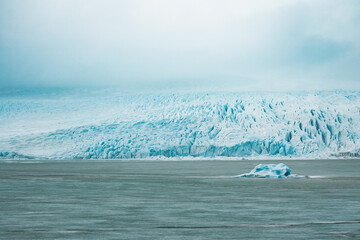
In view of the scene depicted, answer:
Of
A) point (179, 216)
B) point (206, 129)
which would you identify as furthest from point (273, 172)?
point (206, 129)

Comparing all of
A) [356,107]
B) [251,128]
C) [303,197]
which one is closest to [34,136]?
[251,128]

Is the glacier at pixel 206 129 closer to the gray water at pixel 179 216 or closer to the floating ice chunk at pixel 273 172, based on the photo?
the floating ice chunk at pixel 273 172

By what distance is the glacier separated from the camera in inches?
1902

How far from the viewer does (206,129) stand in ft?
165

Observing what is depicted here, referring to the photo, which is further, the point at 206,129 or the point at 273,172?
the point at 206,129

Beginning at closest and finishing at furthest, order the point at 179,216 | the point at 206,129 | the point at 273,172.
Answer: the point at 179,216, the point at 273,172, the point at 206,129

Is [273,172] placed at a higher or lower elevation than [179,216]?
lower

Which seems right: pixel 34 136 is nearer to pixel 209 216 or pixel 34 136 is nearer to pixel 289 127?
pixel 289 127

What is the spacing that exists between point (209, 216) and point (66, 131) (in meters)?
45.2

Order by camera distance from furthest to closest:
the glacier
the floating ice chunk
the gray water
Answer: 1. the glacier
2. the floating ice chunk
3. the gray water

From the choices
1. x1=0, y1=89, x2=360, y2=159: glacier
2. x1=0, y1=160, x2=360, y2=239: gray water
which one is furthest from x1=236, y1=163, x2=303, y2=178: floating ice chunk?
x1=0, y1=89, x2=360, y2=159: glacier

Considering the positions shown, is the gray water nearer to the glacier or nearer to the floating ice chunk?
the floating ice chunk

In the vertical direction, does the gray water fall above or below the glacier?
above

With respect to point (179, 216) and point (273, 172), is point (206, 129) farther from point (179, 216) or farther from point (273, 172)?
point (179, 216)
